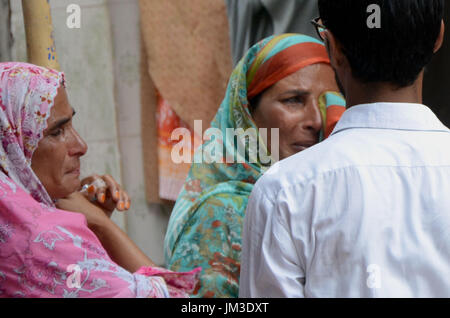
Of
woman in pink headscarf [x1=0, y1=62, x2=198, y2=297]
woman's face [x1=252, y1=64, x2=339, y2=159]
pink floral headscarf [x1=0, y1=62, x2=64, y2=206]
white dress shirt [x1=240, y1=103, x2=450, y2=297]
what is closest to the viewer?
white dress shirt [x1=240, y1=103, x2=450, y2=297]

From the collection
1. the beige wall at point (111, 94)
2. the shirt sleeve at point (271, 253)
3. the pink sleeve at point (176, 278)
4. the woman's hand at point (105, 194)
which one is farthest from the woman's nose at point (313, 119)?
the beige wall at point (111, 94)

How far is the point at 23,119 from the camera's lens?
1.37m

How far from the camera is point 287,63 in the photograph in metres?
1.92

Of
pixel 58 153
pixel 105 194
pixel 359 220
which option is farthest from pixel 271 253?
pixel 105 194

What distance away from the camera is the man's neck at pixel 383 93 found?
3.64ft

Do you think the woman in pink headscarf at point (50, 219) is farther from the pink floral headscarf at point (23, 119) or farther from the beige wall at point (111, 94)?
the beige wall at point (111, 94)

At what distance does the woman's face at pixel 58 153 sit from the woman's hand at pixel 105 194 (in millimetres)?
185

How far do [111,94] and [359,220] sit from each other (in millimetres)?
1790

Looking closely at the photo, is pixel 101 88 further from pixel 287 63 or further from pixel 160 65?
pixel 287 63

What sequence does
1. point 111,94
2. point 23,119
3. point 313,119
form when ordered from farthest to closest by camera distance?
1. point 111,94
2. point 313,119
3. point 23,119

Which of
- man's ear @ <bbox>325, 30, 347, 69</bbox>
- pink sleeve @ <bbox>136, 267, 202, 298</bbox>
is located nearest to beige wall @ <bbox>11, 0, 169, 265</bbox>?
pink sleeve @ <bbox>136, 267, 202, 298</bbox>

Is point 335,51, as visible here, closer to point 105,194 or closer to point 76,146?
point 76,146

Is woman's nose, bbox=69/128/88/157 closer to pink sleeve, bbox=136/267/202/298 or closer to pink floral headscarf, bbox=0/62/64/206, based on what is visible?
pink floral headscarf, bbox=0/62/64/206

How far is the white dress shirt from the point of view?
1.03 meters
